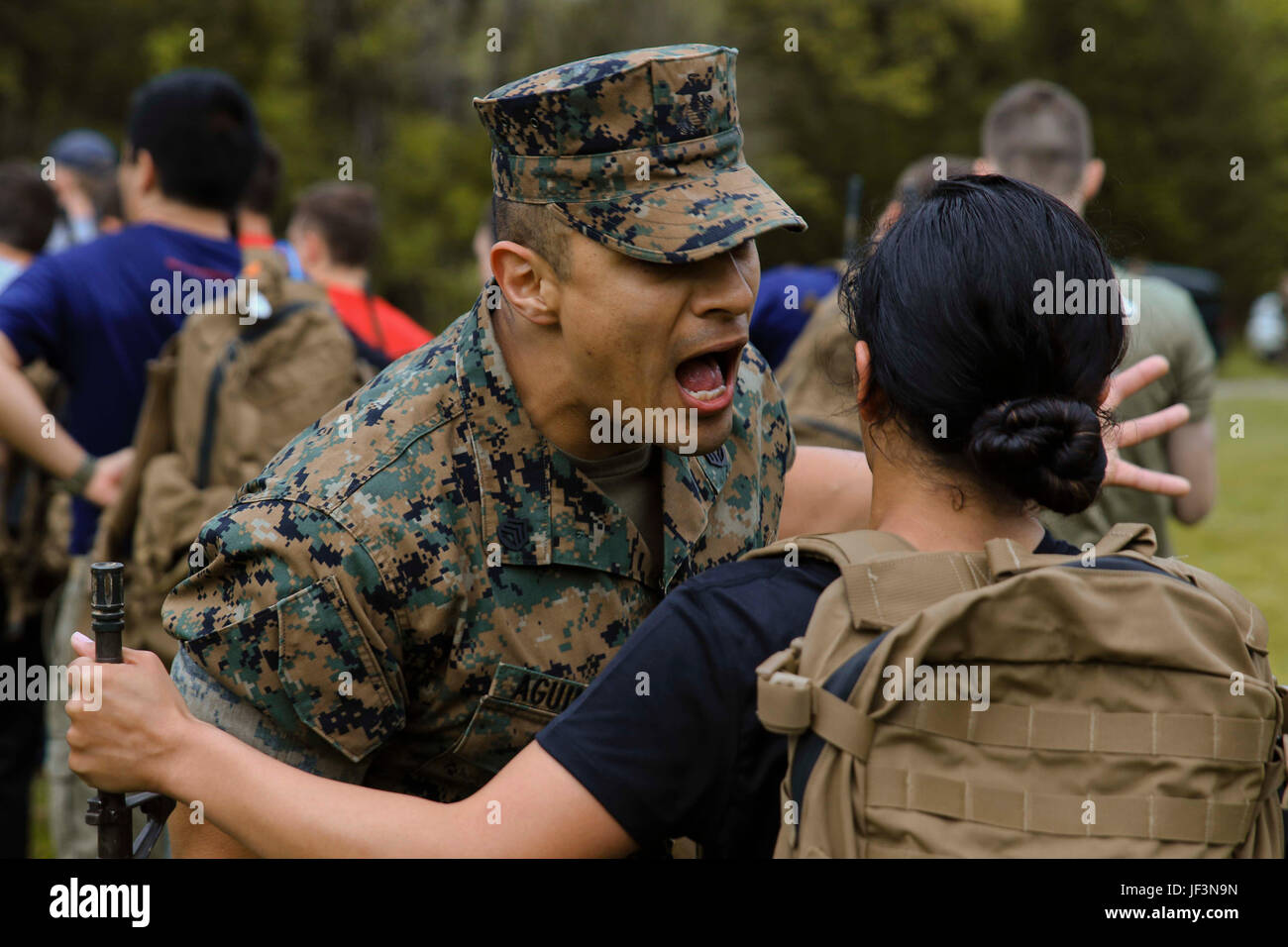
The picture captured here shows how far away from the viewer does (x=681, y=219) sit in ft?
7.53

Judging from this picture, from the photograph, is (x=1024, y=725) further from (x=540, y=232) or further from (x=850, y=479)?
(x=850, y=479)

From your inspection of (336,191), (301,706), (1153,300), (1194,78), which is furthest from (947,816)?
(1194,78)

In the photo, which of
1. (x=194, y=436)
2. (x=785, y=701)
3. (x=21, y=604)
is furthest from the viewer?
(x=21, y=604)

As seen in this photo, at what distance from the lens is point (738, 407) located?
280 cm

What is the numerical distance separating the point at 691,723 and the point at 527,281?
0.93 meters

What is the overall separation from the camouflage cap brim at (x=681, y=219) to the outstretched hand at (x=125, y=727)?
0.98 meters

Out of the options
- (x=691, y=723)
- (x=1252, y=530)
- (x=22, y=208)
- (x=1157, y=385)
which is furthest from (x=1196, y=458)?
(x=1252, y=530)

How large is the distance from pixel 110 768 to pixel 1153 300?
353 centimetres

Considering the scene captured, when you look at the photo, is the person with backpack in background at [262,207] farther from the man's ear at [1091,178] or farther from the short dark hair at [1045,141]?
the man's ear at [1091,178]

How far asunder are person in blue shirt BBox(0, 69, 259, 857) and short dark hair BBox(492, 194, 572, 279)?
242 centimetres

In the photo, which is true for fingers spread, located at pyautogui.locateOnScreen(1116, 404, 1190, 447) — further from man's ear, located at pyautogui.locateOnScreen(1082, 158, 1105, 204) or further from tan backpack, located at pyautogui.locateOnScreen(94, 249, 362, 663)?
tan backpack, located at pyautogui.locateOnScreen(94, 249, 362, 663)

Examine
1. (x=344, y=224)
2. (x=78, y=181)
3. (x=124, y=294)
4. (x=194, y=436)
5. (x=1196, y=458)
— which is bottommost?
(x=1196, y=458)

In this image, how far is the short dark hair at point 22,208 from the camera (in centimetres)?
632
